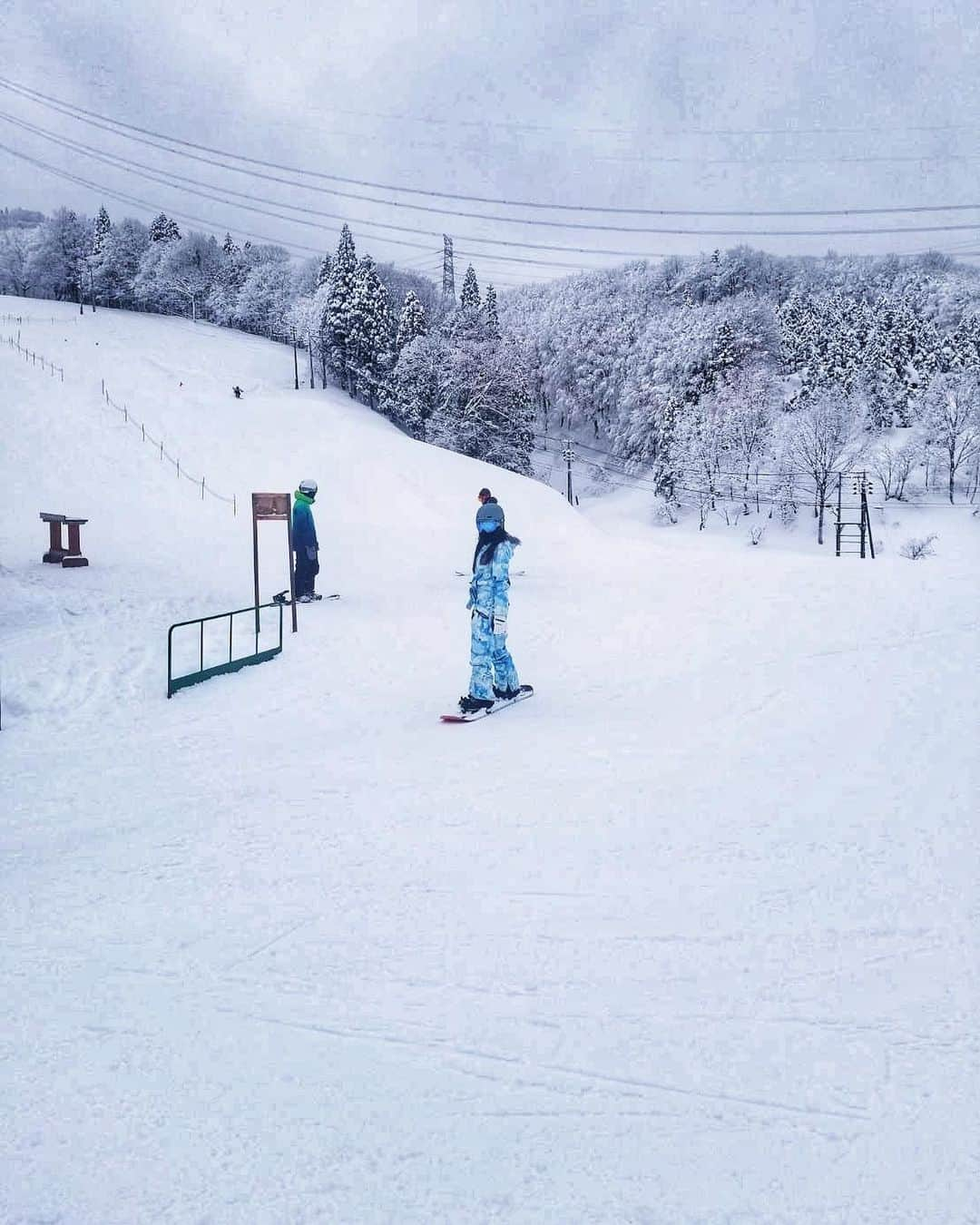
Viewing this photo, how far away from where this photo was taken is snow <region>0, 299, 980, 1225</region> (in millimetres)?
2570

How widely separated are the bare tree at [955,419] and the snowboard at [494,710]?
45.8 meters

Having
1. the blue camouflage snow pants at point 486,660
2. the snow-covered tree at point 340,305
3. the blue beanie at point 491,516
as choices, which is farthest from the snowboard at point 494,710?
the snow-covered tree at point 340,305

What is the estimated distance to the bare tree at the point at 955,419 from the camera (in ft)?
155

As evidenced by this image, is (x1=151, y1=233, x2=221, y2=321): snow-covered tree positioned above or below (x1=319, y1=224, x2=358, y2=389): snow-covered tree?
above

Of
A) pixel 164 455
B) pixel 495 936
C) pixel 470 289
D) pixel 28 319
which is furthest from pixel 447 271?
pixel 495 936

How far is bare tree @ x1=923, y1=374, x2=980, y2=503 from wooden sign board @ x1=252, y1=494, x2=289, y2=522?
4532 cm

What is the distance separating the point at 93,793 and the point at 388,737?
253 cm

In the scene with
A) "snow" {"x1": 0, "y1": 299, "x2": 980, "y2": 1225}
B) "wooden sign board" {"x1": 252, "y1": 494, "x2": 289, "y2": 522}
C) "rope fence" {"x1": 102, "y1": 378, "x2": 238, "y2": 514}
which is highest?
"rope fence" {"x1": 102, "y1": 378, "x2": 238, "y2": 514}

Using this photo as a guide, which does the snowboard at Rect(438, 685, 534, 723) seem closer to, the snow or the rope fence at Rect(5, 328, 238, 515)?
the snow

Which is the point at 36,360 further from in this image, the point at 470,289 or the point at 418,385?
the point at 470,289

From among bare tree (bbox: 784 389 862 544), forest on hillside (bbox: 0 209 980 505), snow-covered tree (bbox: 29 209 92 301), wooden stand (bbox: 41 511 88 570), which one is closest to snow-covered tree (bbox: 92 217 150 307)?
forest on hillside (bbox: 0 209 980 505)

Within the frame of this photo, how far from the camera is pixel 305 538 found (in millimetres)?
13500

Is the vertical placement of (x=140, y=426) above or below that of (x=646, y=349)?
below

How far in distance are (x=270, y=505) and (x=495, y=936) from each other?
9.12 metres
